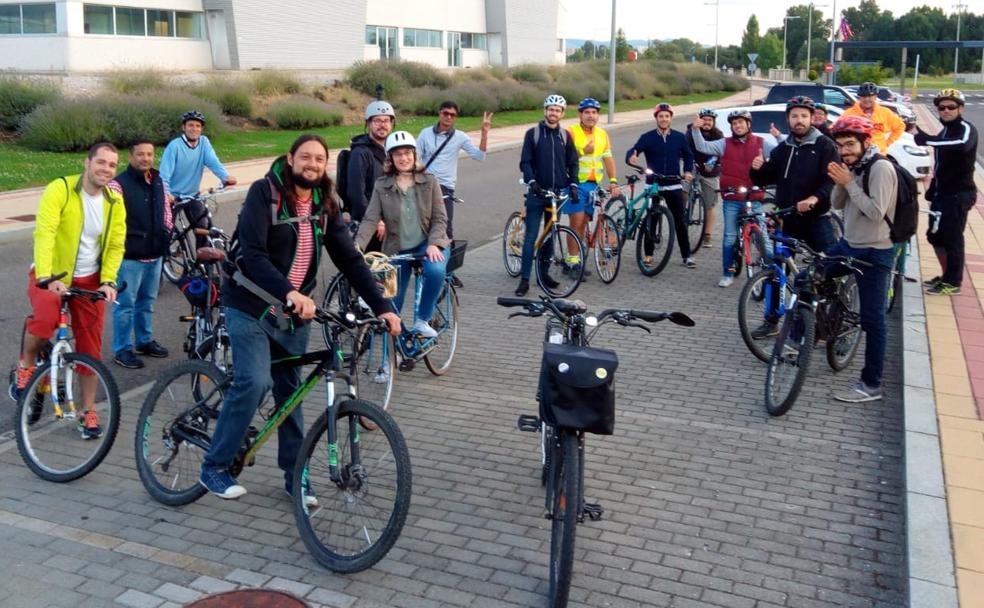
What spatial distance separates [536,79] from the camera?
5306cm

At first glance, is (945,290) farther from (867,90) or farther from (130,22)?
(130,22)

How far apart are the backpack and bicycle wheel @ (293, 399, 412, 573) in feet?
14.1

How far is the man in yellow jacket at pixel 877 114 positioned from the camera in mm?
13094

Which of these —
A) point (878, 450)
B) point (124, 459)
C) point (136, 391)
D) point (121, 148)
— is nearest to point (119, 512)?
point (124, 459)

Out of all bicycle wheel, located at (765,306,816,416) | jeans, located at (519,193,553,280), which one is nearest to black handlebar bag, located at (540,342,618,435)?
bicycle wheel, located at (765,306,816,416)

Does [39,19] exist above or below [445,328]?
above

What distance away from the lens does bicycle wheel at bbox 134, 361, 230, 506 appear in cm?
540

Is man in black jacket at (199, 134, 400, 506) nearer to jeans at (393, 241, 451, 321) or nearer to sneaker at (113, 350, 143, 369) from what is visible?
jeans at (393, 241, 451, 321)

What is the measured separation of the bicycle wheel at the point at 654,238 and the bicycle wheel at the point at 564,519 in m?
7.41

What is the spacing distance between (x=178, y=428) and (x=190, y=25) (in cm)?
4293

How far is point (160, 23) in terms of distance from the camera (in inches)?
1705

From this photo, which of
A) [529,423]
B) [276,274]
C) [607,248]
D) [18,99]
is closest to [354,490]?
[529,423]

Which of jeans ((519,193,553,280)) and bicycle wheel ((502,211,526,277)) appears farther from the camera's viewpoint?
bicycle wheel ((502,211,526,277))

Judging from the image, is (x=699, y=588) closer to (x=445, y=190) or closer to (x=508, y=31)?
(x=445, y=190)
